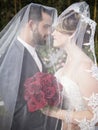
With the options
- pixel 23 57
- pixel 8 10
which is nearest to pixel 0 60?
pixel 23 57

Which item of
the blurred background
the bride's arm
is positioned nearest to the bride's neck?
the bride's arm

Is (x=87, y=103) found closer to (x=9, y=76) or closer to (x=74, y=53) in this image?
(x=74, y=53)

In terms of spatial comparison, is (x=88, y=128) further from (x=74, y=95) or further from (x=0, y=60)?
(x=0, y=60)

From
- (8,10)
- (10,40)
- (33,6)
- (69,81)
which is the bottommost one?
(8,10)

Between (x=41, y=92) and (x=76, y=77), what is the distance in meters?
0.28

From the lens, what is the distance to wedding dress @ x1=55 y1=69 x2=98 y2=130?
265 cm

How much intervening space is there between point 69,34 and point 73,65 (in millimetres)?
217

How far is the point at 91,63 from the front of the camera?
9.00ft

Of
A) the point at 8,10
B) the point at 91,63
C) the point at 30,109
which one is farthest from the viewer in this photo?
the point at 8,10

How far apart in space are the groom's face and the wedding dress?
31 centimetres

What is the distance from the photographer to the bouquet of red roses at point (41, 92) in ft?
8.34

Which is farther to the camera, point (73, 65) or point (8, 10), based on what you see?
point (8, 10)

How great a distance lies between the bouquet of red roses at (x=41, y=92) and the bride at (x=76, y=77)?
7 cm

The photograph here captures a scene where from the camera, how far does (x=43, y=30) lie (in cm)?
282
